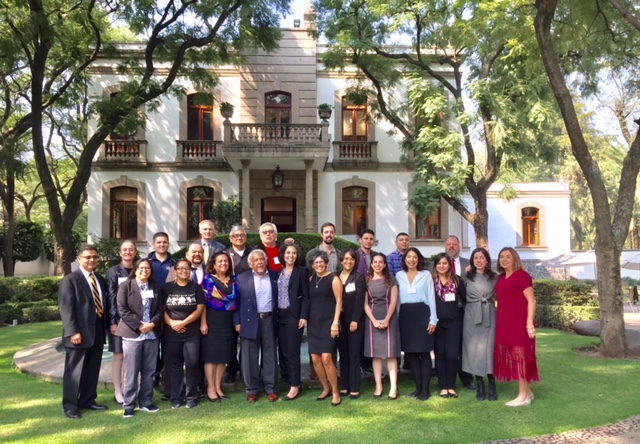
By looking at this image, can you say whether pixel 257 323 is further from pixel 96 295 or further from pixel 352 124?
pixel 352 124

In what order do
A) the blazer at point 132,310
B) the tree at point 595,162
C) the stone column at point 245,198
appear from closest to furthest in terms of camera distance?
the blazer at point 132,310
the tree at point 595,162
the stone column at point 245,198

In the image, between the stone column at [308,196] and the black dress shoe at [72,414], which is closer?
the black dress shoe at [72,414]

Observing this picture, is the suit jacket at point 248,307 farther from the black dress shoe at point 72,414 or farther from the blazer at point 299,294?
the black dress shoe at point 72,414

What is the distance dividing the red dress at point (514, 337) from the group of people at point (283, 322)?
1 cm

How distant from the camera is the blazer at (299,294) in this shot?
17.7 feet

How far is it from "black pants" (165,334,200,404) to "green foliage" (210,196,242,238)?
1249cm

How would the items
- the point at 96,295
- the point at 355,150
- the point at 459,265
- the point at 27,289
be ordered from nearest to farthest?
the point at 96,295
the point at 459,265
the point at 27,289
the point at 355,150

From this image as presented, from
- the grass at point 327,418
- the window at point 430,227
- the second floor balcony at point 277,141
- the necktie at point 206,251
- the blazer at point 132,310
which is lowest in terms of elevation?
Answer: the grass at point 327,418

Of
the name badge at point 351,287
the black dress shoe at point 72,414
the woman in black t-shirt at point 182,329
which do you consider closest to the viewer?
the black dress shoe at point 72,414

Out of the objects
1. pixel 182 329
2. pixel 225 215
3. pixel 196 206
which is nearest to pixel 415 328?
pixel 182 329

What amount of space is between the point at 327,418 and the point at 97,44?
11.4 meters

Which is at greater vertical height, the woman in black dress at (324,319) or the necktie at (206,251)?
the necktie at (206,251)

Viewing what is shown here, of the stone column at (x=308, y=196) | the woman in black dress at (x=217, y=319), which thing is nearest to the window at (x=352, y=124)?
the stone column at (x=308, y=196)

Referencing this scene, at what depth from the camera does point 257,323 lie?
5363 mm
